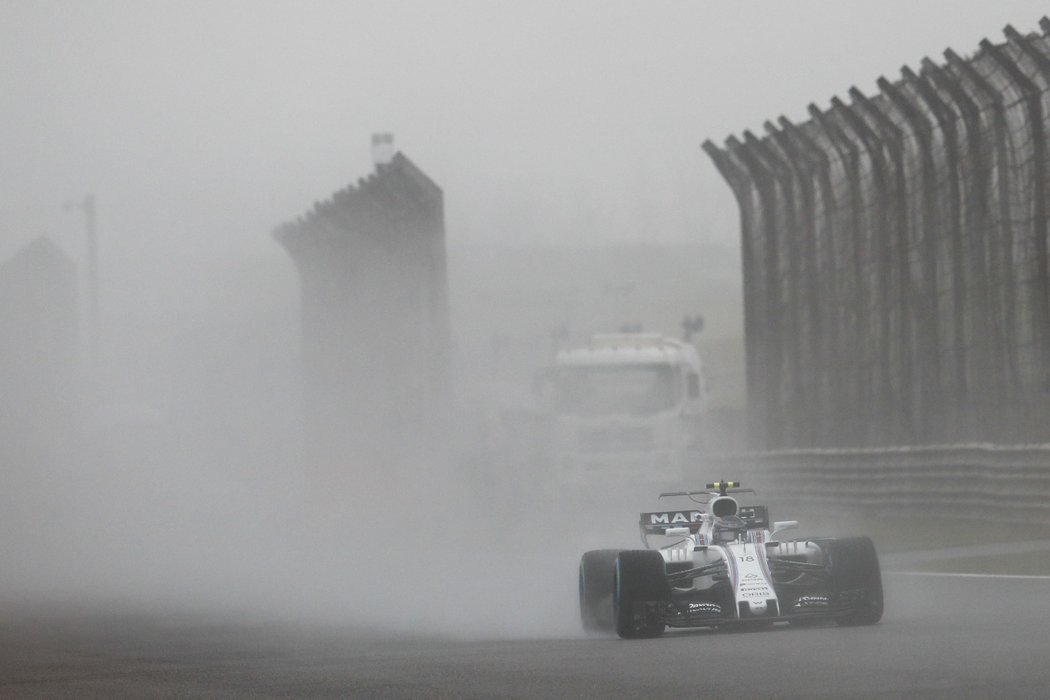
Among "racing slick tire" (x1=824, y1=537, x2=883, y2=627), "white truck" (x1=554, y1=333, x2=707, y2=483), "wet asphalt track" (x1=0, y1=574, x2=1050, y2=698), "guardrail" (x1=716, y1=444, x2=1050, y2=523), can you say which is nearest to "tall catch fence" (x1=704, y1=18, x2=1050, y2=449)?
"guardrail" (x1=716, y1=444, x2=1050, y2=523)

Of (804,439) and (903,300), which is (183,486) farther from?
(903,300)

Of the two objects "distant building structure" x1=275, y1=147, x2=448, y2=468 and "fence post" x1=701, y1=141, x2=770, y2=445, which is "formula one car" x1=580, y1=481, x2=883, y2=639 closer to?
"fence post" x1=701, y1=141, x2=770, y2=445

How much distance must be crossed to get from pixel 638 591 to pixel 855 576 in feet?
4.02

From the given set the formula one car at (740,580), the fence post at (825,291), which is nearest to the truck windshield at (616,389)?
the fence post at (825,291)

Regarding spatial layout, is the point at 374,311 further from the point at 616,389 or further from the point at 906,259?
the point at 906,259

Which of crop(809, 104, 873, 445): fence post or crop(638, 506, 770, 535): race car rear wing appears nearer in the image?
crop(638, 506, 770, 535): race car rear wing

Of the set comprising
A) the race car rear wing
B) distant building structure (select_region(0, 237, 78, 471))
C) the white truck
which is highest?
distant building structure (select_region(0, 237, 78, 471))

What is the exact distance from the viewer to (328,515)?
35188 millimetres

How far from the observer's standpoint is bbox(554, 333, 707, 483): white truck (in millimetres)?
32031

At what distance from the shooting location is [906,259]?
962 inches

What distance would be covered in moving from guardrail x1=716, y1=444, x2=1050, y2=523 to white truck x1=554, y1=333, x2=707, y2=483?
4008 mm

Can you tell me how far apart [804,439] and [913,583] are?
12.5 meters

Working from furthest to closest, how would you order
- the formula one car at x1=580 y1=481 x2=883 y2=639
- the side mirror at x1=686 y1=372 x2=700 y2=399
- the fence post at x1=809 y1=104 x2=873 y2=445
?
the side mirror at x1=686 y1=372 x2=700 y2=399 < the fence post at x1=809 y1=104 x2=873 y2=445 < the formula one car at x1=580 y1=481 x2=883 y2=639

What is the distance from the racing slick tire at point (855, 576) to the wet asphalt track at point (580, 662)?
0.18 m
